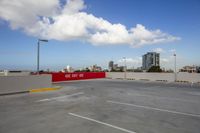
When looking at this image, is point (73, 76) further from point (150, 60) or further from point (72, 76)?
point (150, 60)

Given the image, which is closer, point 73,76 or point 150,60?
point 73,76

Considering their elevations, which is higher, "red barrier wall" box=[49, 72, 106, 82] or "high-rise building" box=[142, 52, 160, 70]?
"high-rise building" box=[142, 52, 160, 70]

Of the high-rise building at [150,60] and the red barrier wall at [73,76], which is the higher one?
the high-rise building at [150,60]

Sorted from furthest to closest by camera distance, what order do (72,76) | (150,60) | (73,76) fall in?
(150,60) → (73,76) → (72,76)

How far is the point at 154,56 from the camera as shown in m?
127

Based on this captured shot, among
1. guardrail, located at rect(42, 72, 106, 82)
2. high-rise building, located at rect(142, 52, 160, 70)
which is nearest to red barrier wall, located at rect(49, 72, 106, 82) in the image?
guardrail, located at rect(42, 72, 106, 82)

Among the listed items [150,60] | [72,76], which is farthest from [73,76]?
[150,60]

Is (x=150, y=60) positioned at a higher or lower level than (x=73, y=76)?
higher

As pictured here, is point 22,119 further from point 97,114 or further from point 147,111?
point 147,111

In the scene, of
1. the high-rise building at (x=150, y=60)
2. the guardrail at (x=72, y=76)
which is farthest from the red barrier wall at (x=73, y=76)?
the high-rise building at (x=150, y=60)

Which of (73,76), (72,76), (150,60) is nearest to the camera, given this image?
(72,76)

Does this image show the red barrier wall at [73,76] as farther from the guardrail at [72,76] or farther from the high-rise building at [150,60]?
the high-rise building at [150,60]

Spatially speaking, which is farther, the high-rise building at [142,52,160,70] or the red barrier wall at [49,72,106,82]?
the high-rise building at [142,52,160,70]

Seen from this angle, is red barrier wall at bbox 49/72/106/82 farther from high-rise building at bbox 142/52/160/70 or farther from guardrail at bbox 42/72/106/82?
high-rise building at bbox 142/52/160/70
